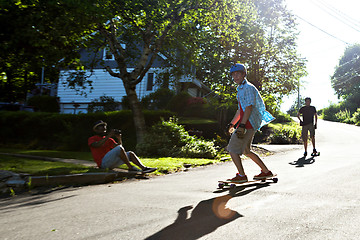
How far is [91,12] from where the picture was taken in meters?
10.2

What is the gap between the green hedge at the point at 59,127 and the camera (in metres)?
15.4

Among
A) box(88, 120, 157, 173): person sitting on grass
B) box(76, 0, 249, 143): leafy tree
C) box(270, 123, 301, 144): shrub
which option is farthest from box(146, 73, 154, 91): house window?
box(88, 120, 157, 173): person sitting on grass

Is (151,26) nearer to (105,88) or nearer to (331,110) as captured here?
(105,88)

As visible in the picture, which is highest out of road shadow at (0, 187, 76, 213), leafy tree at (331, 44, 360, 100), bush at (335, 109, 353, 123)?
leafy tree at (331, 44, 360, 100)

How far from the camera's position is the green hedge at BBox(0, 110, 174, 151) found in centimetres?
1540

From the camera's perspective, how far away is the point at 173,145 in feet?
41.5

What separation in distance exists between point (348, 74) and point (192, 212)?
2809 inches

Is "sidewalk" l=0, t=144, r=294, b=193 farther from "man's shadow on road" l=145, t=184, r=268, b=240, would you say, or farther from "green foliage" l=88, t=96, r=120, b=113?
"green foliage" l=88, t=96, r=120, b=113

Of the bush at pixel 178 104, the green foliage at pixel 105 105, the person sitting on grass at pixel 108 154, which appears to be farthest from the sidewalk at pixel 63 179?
the green foliage at pixel 105 105

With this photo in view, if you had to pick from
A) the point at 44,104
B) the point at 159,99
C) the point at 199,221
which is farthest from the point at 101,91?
the point at 199,221

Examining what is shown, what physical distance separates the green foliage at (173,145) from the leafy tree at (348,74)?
199 ft

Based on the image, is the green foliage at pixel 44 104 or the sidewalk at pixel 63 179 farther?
the green foliage at pixel 44 104

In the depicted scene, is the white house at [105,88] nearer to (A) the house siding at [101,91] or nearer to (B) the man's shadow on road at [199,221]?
(A) the house siding at [101,91]

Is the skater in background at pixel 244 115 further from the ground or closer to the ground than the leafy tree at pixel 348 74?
closer to the ground
